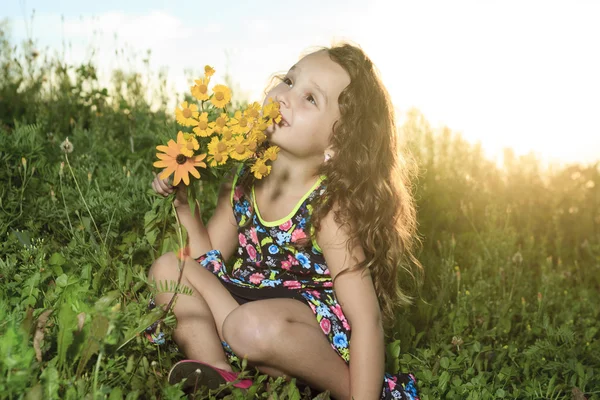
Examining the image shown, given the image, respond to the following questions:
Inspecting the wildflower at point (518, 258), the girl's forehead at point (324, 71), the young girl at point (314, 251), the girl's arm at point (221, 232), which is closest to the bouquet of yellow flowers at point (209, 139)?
the young girl at point (314, 251)

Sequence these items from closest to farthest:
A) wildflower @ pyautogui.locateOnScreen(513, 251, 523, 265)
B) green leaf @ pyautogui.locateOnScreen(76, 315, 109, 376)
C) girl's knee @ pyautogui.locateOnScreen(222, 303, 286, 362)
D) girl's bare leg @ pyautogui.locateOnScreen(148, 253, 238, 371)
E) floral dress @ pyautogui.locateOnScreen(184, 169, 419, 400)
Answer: green leaf @ pyautogui.locateOnScreen(76, 315, 109, 376) < girl's knee @ pyautogui.locateOnScreen(222, 303, 286, 362) < girl's bare leg @ pyautogui.locateOnScreen(148, 253, 238, 371) < floral dress @ pyautogui.locateOnScreen(184, 169, 419, 400) < wildflower @ pyautogui.locateOnScreen(513, 251, 523, 265)

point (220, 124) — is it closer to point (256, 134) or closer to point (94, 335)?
point (256, 134)

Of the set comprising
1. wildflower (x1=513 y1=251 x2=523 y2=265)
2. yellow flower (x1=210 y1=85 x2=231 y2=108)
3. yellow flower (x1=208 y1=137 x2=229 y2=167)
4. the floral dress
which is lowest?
wildflower (x1=513 y1=251 x2=523 y2=265)

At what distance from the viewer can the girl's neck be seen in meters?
2.65

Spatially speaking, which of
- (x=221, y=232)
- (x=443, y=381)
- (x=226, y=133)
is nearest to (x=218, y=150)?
(x=226, y=133)

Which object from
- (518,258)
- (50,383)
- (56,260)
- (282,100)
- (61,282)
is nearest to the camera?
(50,383)

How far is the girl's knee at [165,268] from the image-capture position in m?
2.52

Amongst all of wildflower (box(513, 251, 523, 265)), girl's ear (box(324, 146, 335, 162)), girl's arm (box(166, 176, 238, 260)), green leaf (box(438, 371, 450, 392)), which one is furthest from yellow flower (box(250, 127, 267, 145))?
wildflower (box(513, 251, 523, 265))

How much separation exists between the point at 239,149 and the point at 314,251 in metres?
0.66

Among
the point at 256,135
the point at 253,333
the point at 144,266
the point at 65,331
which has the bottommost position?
the point at 144,266

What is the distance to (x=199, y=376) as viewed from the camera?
7.33 ft

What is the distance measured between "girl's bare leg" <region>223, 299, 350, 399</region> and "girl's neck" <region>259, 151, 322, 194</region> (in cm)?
45

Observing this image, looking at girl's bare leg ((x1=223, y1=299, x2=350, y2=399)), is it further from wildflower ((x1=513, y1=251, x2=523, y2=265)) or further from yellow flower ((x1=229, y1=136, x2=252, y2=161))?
wildflower ((x1=513, y1=251, x2=523, y2=265))

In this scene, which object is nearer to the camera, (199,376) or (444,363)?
(199,376)
